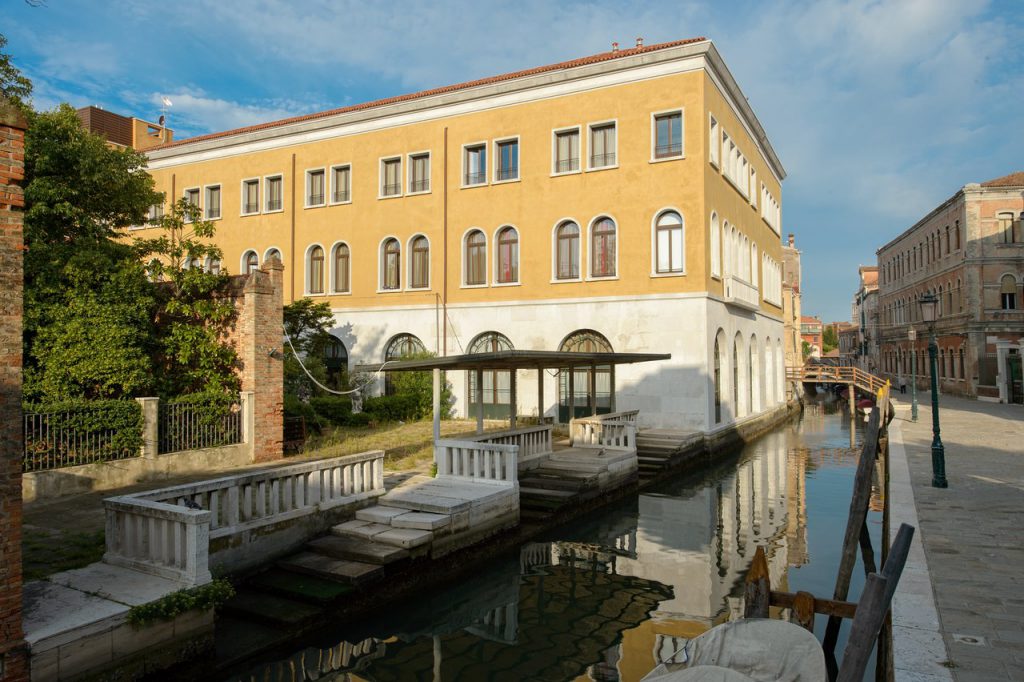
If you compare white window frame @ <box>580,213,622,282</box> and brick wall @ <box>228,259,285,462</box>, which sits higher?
white window frame @ <box>580,213,622,282</box>

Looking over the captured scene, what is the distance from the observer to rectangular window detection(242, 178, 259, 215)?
28.5 meters

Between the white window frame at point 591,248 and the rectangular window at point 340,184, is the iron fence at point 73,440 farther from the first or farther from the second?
the rectangular window at point 340,184

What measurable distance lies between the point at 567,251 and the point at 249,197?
15.0 m

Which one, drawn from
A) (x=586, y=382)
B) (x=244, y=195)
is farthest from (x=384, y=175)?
(x=586, y=382)

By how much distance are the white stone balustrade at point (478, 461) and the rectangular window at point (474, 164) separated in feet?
49.6

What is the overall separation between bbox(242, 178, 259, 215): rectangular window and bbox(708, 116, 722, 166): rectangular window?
61.7 feet

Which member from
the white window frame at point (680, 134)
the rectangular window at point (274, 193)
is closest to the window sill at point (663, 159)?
the white window frame at point (680, 134)

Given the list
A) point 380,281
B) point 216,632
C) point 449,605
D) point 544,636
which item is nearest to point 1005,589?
point 544,636

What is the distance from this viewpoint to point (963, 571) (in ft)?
23.7

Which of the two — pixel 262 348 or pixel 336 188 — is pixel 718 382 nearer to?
pixel 262 348

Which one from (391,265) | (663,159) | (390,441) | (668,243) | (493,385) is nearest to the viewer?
(390,441)

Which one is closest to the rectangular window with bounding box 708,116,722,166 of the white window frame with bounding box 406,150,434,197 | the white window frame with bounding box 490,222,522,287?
the white window frame with bounding box 490,222,522,287

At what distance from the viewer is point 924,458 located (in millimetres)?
15906

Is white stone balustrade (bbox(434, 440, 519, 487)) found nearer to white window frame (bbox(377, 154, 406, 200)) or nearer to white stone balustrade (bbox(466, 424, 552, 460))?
white stone balustrade (bbox(466, 424, 552, 460))
